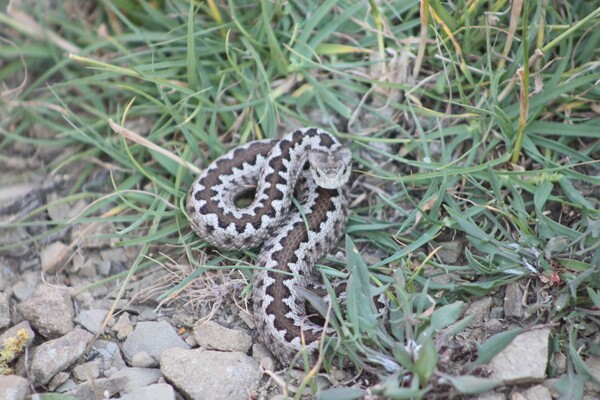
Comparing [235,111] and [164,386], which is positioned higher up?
[235,111]

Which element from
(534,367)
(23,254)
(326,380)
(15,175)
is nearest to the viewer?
(534,367)

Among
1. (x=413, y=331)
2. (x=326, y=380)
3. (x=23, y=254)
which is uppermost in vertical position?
(x=23, y=254)

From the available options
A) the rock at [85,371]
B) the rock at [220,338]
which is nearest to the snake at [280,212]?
the rock at [220,338]

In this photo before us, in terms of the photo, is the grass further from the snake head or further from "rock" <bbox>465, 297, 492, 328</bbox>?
the snake head

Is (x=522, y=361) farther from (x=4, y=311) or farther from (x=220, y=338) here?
(x=4, y=311)

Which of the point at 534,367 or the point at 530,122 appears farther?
the point at 530,122

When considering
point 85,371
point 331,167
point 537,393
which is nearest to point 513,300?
point 537,393

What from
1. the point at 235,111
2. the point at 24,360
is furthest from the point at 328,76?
the point at 24,360

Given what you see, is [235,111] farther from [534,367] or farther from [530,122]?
[534,367]
